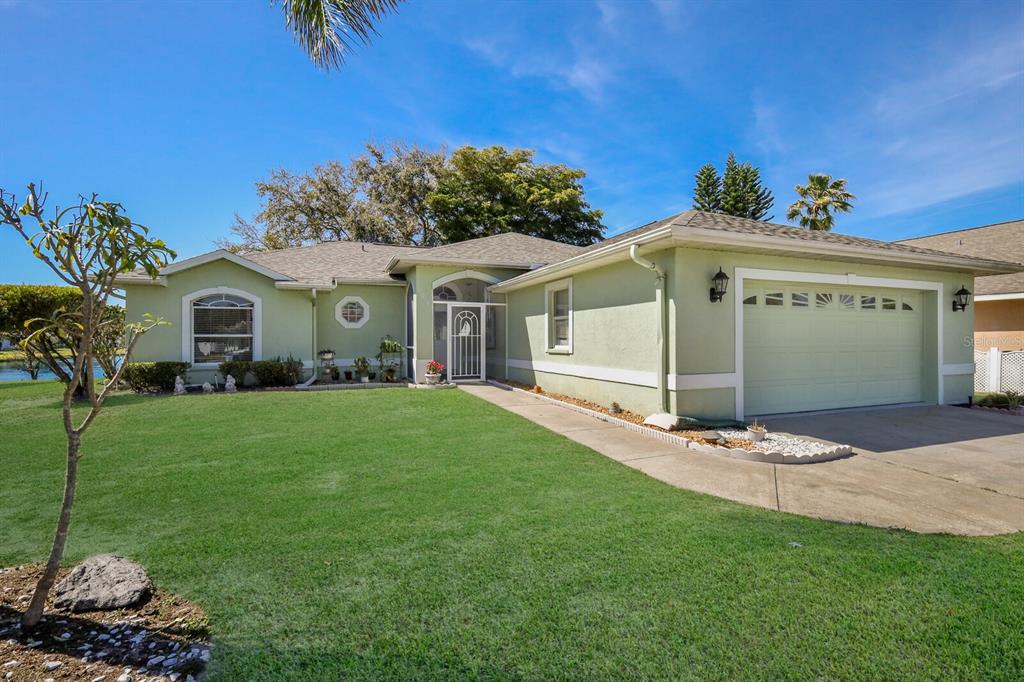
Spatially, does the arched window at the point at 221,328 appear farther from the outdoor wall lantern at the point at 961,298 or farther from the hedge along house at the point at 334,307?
the outdoor wall lantern at the point at 961,298

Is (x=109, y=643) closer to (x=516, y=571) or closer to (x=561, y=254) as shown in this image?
(x=516, y=571)

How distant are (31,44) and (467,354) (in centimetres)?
1058

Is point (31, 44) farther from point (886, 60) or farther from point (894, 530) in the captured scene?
point (886, 60)

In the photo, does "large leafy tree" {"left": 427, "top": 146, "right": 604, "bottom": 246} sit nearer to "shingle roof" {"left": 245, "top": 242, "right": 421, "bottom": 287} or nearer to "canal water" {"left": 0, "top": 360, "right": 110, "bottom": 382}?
"shingle roof" {"left": 245, "top": 242, "right": 421, "bottom": 287}

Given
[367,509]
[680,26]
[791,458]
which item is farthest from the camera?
[680,26]

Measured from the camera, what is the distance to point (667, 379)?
7.39 meters

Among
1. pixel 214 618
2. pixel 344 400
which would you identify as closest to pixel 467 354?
pixel 344 400

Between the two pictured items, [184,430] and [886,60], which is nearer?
[184,430]

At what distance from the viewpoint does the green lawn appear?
227 centimetres

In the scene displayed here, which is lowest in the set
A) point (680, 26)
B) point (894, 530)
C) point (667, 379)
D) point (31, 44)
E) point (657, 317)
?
point (894, 530)

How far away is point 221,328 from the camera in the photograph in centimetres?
1284

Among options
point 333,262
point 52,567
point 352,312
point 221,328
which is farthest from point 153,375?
point 52,567

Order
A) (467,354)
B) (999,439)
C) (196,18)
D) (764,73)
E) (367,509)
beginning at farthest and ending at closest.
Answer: (467,354)
(764,73)
(196,18)
(999,439)
(367,509)

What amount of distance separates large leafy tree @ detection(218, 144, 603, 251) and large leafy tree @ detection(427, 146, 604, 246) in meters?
0.06
